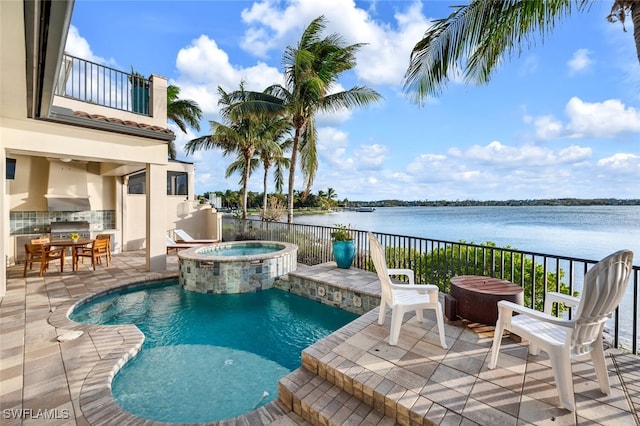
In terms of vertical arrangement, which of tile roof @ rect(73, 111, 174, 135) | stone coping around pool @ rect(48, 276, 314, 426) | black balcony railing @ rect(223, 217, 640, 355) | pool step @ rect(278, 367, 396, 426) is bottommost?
stone coping around pool @ rect(48, 276, 314, 426)

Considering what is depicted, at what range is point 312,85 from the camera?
29.6ft

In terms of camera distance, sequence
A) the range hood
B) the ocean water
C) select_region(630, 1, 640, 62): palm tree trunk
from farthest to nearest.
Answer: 1. the ocean water
2. the range hood
3. select_region(630, 1, 640, 62): palm tree trunk

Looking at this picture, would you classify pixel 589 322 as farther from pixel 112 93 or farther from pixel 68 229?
pixel 68 229

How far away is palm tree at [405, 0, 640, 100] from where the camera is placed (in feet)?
12.6

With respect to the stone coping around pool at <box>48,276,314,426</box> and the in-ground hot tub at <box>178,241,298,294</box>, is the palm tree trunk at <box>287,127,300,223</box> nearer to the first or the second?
the in-ground hot tub at <box>178,241,298,294</box>

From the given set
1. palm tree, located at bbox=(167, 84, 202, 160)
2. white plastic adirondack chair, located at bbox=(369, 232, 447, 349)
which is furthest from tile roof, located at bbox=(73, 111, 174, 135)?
palm tree, located at bbox=(167, 84, 202, 160)

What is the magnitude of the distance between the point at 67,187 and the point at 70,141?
4259mm

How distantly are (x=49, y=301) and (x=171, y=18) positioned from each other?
22.2 ft

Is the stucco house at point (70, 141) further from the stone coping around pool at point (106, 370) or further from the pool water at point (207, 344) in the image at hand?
the stone coping around pool at point (106, 370)

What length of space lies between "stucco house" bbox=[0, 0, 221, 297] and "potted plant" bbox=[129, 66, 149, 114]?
3 cm

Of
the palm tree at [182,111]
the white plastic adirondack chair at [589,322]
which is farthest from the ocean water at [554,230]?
the palm tree at [182,111]

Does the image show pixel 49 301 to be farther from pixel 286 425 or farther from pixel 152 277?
pixel 286 425

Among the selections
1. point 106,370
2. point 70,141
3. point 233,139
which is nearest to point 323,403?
point 106,370

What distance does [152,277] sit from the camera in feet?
24.3
